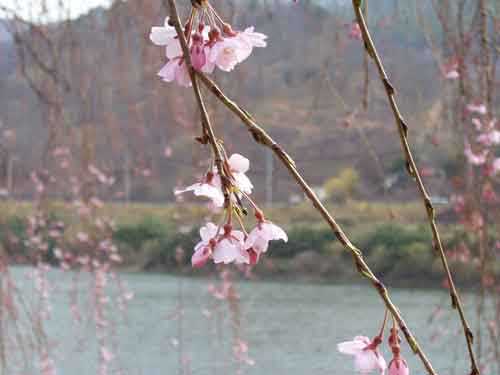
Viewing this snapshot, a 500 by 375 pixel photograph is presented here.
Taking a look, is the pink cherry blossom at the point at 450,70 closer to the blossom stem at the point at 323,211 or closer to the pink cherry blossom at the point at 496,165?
the pink cherry blossom at the point at 496,165

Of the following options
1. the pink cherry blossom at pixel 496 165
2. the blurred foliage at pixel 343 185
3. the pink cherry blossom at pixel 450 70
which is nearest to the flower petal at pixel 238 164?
the pink cherry blossom at pixel 450 70

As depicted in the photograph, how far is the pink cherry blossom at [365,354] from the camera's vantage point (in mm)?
527

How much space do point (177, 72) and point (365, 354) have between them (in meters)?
0.20

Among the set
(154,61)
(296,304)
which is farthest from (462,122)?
(296,304)

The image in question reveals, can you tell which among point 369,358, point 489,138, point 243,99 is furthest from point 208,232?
point 243,99

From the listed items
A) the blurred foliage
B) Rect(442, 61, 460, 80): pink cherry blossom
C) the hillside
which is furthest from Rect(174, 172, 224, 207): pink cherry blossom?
the blurred foliage

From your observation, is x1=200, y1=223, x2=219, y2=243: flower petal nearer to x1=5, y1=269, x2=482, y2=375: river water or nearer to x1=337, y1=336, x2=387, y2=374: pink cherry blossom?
x1=337, y1=336, x2=387, y2=374: pink cherry blossom

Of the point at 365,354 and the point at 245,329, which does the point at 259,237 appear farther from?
the point at 245,329

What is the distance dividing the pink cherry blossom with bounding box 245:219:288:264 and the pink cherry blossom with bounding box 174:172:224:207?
0.08 feet

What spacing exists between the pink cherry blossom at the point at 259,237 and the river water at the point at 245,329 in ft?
7.15

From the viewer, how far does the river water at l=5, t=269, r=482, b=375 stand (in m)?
3.86

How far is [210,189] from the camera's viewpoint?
475 millimetres

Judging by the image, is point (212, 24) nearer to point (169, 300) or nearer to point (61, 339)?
point (61, 339)

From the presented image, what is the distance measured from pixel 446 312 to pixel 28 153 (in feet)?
8.89
